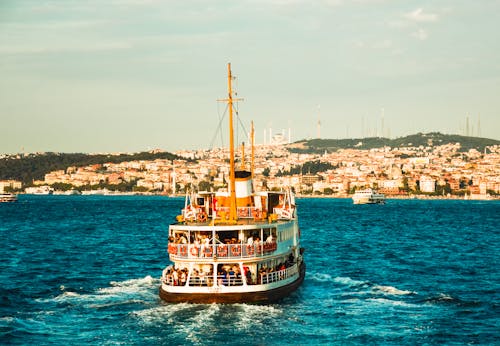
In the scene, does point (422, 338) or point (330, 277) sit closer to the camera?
point (422, 338)

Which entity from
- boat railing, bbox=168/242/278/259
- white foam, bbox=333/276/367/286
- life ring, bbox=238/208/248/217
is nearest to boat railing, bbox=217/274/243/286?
boat railing, bbox=168/242/278/259

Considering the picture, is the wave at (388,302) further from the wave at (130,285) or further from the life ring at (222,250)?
the wave at (130,285)

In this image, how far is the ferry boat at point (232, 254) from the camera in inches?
1359

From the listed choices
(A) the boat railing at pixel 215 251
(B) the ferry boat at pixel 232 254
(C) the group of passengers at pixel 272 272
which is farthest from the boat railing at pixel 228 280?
(C) the group of passengers at pixel 272 272

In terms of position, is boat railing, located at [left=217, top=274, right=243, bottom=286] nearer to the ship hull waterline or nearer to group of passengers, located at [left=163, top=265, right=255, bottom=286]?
group of passengers, located at [left=163, top=265, right=255, bottom=286]

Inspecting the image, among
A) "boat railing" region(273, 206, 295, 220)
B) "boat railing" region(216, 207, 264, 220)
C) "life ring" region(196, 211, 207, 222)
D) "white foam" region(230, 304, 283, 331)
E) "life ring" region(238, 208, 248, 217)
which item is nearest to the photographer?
"white foam" region(230, 304, 283, 331)

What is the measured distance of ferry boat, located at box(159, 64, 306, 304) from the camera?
113ft

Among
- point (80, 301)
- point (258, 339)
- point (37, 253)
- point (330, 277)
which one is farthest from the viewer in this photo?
point (37, 253)

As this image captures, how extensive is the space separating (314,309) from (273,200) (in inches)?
324

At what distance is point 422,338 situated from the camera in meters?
32.0

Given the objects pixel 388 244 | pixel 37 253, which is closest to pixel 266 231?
pixel 37 253

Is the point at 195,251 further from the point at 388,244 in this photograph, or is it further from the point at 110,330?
the point at 388,244

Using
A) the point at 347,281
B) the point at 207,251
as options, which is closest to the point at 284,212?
the point at 207,251

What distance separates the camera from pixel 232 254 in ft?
115
